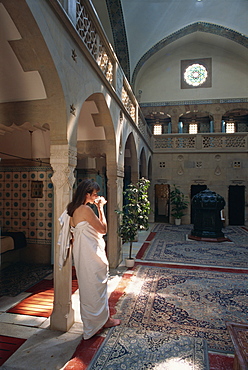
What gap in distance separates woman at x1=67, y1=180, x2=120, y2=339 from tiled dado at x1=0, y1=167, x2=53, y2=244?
350 centimetres

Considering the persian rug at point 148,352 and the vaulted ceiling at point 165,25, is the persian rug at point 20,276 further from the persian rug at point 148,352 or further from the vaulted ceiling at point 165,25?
the vaulted ceiling at point 165,25

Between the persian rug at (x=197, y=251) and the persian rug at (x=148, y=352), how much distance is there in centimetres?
371

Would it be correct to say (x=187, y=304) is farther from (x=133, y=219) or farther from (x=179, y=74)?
(x=179, y=74)

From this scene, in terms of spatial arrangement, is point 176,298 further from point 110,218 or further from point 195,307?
point 110,218

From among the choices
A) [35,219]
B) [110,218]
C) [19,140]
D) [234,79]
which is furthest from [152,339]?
[234,79]

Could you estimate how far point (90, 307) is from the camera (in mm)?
3281

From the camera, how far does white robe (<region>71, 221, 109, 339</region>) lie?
127 inches

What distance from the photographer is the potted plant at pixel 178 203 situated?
46.3 feet

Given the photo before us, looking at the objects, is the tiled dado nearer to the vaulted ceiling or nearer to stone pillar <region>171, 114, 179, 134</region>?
the vaulted ceiling

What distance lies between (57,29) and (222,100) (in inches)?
581

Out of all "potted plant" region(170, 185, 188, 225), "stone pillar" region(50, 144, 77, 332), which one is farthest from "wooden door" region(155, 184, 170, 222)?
"stone pillar" region(50, 144, 77, 332)

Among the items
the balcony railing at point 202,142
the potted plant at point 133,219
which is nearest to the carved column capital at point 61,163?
the potted plant at point 133,219

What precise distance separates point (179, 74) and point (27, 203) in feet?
45.1

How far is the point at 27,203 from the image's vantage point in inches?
264
